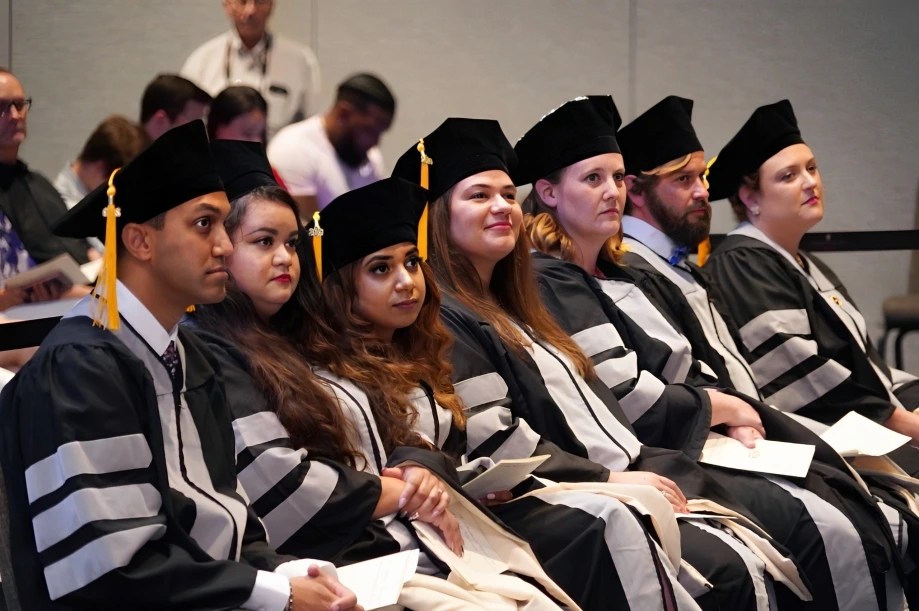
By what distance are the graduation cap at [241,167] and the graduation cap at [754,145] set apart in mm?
2305

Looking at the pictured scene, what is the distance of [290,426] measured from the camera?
290 cm

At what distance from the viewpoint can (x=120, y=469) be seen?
89.4 inches

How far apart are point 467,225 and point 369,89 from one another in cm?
208

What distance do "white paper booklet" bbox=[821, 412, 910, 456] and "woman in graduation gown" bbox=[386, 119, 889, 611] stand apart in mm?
345

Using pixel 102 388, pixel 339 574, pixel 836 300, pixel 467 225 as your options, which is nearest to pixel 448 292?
pixel 467 225

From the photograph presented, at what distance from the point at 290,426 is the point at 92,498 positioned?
28.8 inches

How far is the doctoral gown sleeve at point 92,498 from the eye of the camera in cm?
221

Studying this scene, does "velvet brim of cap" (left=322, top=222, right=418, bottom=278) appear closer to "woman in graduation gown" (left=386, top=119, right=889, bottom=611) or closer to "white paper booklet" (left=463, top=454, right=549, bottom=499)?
"woman in graduation gown" (left=386, top=119, right=889, bottom=611)

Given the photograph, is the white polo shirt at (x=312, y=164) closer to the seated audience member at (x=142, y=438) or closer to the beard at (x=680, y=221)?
the beard at (x=680, y=221)

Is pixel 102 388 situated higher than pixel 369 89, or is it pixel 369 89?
pixel 369 89

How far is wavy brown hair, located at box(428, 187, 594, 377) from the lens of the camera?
12.1 feet

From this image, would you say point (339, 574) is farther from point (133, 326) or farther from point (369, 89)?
point (369, 89)

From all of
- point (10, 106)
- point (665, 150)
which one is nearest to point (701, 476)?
point (665, 150)

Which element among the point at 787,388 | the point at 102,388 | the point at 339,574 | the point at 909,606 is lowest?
the point at 909,606
